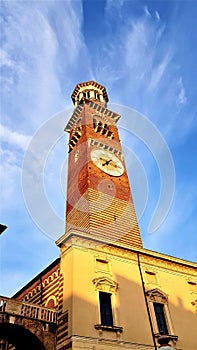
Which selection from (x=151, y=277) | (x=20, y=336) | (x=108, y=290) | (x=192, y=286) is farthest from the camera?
(x=192, y=286)

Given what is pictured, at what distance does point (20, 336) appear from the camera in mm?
14930

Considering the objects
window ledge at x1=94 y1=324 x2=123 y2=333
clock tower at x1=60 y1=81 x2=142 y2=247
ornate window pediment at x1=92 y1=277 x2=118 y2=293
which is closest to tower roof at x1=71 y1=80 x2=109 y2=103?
clock tower at x1=60 y1=81 x2=142 y2=247

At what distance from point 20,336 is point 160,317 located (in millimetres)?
7692

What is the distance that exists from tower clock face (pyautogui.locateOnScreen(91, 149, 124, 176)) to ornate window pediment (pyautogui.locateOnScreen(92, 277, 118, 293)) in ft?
38.5

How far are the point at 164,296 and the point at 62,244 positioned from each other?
22.2 feet

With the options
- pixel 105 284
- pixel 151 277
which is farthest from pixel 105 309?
pixel 151 277

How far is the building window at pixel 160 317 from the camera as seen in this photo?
16812 millimetres

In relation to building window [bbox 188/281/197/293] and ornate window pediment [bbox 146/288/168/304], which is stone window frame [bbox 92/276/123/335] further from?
building window [bbox 188/281/197/293]

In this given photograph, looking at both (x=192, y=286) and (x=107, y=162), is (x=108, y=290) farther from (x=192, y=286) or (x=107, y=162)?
(x=107, y=162)

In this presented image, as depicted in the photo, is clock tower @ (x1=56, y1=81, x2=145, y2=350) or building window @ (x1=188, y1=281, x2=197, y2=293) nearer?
clock tower @ (x1=56, y1=81, x2=145, y2=350)

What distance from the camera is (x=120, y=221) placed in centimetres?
2266

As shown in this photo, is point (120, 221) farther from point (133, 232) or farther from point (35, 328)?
point (35, 328)

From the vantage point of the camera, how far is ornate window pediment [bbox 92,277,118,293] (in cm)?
1595

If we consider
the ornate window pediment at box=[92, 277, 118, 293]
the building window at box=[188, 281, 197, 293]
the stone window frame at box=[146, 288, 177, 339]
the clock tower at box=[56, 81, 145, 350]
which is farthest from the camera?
the building window at box=[188, 281, 197, 293]
